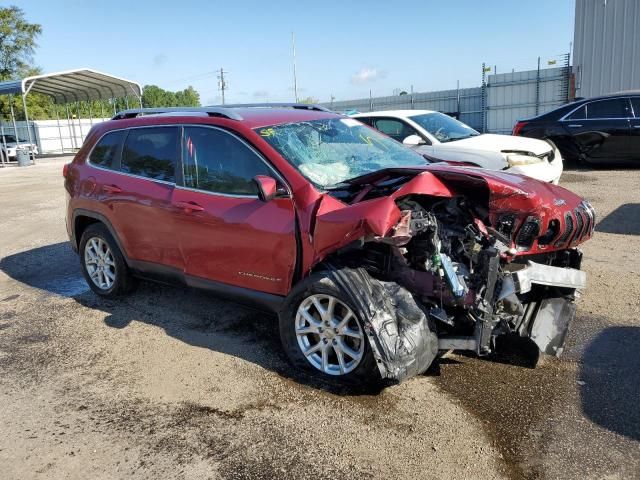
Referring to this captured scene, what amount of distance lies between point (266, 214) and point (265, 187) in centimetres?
26

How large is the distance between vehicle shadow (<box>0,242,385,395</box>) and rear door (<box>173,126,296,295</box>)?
40cm

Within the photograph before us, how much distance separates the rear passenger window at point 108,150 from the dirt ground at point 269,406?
57.0 inches

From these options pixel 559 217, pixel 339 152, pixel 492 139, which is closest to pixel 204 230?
pixel 339 152

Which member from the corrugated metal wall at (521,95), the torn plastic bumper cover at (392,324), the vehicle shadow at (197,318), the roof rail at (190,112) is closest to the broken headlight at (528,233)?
the torn plastic bumper cover at (392,324)

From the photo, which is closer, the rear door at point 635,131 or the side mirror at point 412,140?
the side mirror at point 412,140

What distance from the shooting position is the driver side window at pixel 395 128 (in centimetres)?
936

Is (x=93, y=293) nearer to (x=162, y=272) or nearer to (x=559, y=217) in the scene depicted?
(x=162, y=272)

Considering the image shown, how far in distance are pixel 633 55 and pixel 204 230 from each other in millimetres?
18643

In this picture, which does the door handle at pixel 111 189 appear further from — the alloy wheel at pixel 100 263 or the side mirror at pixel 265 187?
the side mirror at pixel 265 187

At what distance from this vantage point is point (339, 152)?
4383 millimetres

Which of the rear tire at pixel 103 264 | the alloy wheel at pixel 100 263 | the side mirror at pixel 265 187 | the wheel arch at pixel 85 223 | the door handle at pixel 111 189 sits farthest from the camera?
the alloy wheel at pixel 100 263

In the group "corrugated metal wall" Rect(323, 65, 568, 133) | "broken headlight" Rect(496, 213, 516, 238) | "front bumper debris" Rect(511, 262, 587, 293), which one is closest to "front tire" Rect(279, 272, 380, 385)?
"front bumper debris" Rect(511, 262, 587, 293)

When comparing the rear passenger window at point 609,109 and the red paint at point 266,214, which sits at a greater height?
the rear passenger window at point 609,109

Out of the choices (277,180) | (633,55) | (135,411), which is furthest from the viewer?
(633,55)
